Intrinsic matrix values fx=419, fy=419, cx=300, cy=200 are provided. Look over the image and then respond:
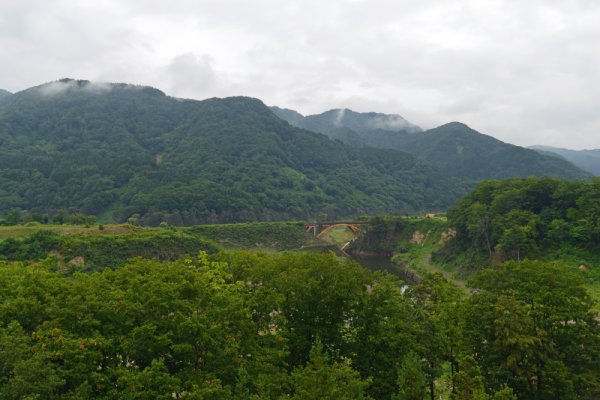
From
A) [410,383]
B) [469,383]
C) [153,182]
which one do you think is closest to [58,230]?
[410,383]

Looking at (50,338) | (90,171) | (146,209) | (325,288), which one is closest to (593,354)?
(325,288)

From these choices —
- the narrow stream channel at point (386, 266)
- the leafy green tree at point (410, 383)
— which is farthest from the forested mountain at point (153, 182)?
the leafy green tree at point (410, 383)

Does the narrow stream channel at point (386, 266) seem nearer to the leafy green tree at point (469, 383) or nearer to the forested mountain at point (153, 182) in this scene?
the forested mountain at point (153, 182)

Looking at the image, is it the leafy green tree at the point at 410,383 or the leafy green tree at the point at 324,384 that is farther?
the leafy green tree at the point at 410,383

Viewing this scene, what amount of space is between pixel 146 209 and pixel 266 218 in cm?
4042

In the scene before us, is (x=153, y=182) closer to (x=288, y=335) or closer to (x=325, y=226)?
(x=325, y=226)

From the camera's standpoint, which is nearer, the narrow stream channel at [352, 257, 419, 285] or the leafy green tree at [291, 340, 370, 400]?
the leafy green tree at [291, 340, 370, 400]

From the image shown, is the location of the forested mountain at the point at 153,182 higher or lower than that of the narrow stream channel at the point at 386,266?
higher

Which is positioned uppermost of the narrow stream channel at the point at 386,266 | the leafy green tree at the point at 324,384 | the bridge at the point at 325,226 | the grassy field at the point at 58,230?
the leafy green tree at the point at 324,384

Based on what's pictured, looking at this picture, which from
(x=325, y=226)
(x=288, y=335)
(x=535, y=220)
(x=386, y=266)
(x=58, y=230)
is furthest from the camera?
(x=325, y=226)

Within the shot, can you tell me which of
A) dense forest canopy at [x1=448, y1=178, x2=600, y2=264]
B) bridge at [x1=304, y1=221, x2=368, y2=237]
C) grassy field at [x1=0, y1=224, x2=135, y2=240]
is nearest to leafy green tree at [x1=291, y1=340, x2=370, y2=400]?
dense forest canopy at [x1=448, y1=178, x2=600, y2=264]

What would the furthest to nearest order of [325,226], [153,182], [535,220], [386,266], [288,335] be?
1. [153,182]
2. [325,226]
3. [386,266]
4. [535,220]
5. [288,335]

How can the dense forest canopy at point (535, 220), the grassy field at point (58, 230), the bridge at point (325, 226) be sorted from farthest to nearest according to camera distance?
1. the bridge at point (325, 226)
2. the grassy field at point (58, 230)
3. the dense forest canopy at point (535, 220)

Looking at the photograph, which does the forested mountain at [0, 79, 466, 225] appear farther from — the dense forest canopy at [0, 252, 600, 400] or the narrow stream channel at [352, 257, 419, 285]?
the dense forest canopy at [0, 252, 600, 400]
